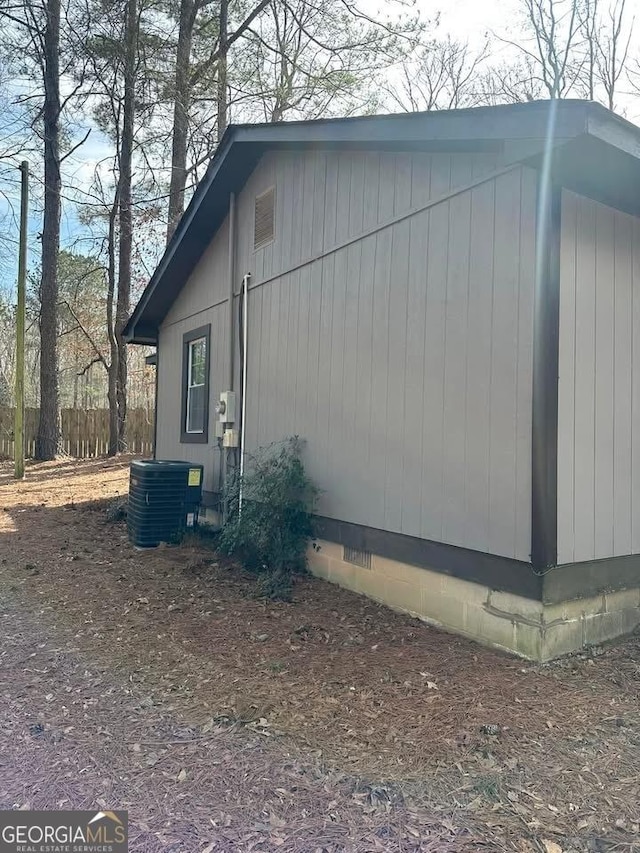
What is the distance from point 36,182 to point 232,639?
47.4 feet

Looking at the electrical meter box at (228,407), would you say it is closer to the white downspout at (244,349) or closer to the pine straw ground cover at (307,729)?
the white downspout at (244,349)

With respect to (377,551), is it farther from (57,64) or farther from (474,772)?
(57,64)

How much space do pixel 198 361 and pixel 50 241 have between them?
8.55m

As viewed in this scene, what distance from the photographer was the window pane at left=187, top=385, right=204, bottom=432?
8.48 meters

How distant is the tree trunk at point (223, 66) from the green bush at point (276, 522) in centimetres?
1137

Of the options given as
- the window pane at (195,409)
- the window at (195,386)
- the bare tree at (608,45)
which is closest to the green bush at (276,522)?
the window at (195,386)

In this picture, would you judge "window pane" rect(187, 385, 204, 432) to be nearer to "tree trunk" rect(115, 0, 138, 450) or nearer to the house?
the house

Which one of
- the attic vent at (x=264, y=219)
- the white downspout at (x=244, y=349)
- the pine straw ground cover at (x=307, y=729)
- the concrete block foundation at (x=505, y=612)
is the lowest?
the pine straw ground cover at (x=307, y=729)

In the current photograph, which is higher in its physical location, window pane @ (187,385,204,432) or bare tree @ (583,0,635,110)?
bare tree @ (583,0,635,110)

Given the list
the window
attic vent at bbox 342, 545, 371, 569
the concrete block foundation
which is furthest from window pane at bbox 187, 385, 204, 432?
the concrete block foundation

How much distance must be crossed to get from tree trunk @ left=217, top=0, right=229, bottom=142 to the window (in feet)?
25.9

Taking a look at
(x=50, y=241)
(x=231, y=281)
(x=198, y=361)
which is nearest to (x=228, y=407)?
(x=231, y=281)

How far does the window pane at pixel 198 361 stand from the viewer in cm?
846

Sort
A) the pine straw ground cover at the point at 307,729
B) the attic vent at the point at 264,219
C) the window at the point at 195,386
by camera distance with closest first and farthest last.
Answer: the pine straw ground cover at the point at 307,729 < the attic vent at the point at 264,219 < the window at the point at 195,386
